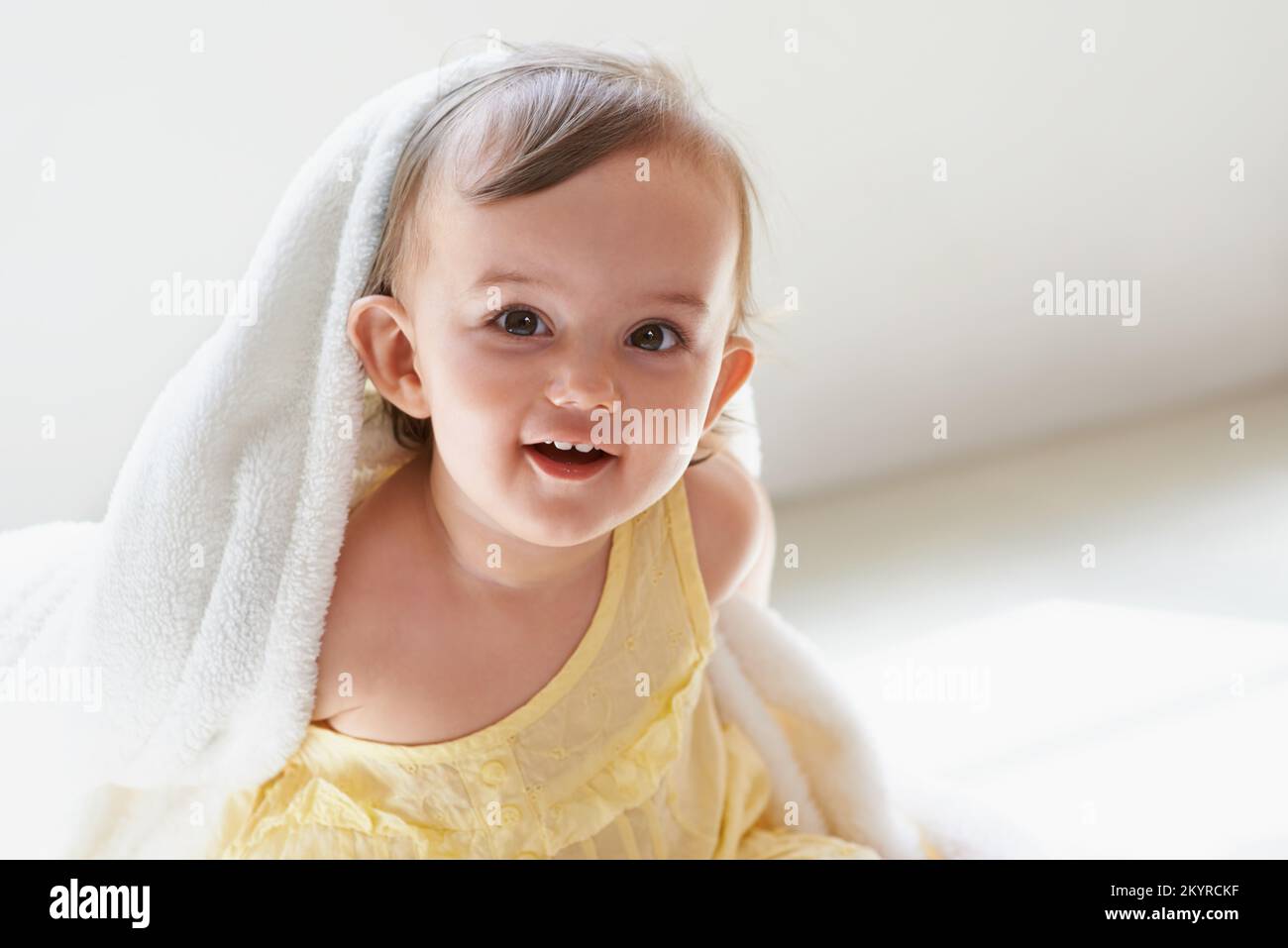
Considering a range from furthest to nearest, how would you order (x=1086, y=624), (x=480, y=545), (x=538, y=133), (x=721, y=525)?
(x=1086, y=624) < (x=721, y=525) < (x=480, y=545) < (x=538, y=133)

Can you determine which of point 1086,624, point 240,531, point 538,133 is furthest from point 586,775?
point 1086,624

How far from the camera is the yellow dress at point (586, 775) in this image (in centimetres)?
92

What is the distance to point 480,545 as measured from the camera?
91cm

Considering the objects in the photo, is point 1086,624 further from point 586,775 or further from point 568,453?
point 568,453

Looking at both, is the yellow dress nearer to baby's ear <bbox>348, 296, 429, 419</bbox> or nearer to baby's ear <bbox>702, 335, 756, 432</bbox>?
baby's ear <bbox>702, 335, 756, 432</bbox>

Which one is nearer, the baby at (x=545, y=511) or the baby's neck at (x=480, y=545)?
the baby at (x=545, y=511)

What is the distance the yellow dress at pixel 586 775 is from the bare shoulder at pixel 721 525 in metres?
0.02

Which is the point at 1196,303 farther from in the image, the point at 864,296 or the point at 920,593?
the point at 920,593

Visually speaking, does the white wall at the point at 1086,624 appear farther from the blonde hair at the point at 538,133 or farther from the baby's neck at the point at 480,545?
the blonde hair at the point at 538,133

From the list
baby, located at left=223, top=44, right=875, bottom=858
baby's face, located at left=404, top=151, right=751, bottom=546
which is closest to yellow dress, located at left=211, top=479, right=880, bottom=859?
baby, located at left=223, top=44, right=875, bottom=858

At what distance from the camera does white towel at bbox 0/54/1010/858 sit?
847 millimetres

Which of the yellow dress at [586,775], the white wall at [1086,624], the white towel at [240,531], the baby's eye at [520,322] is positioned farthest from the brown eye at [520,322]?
the white wall at [1086,624]

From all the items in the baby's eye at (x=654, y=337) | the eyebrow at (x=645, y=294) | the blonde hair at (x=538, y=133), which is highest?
the blonde hair at (x=538, y=133)

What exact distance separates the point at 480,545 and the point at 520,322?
18 centimetres
